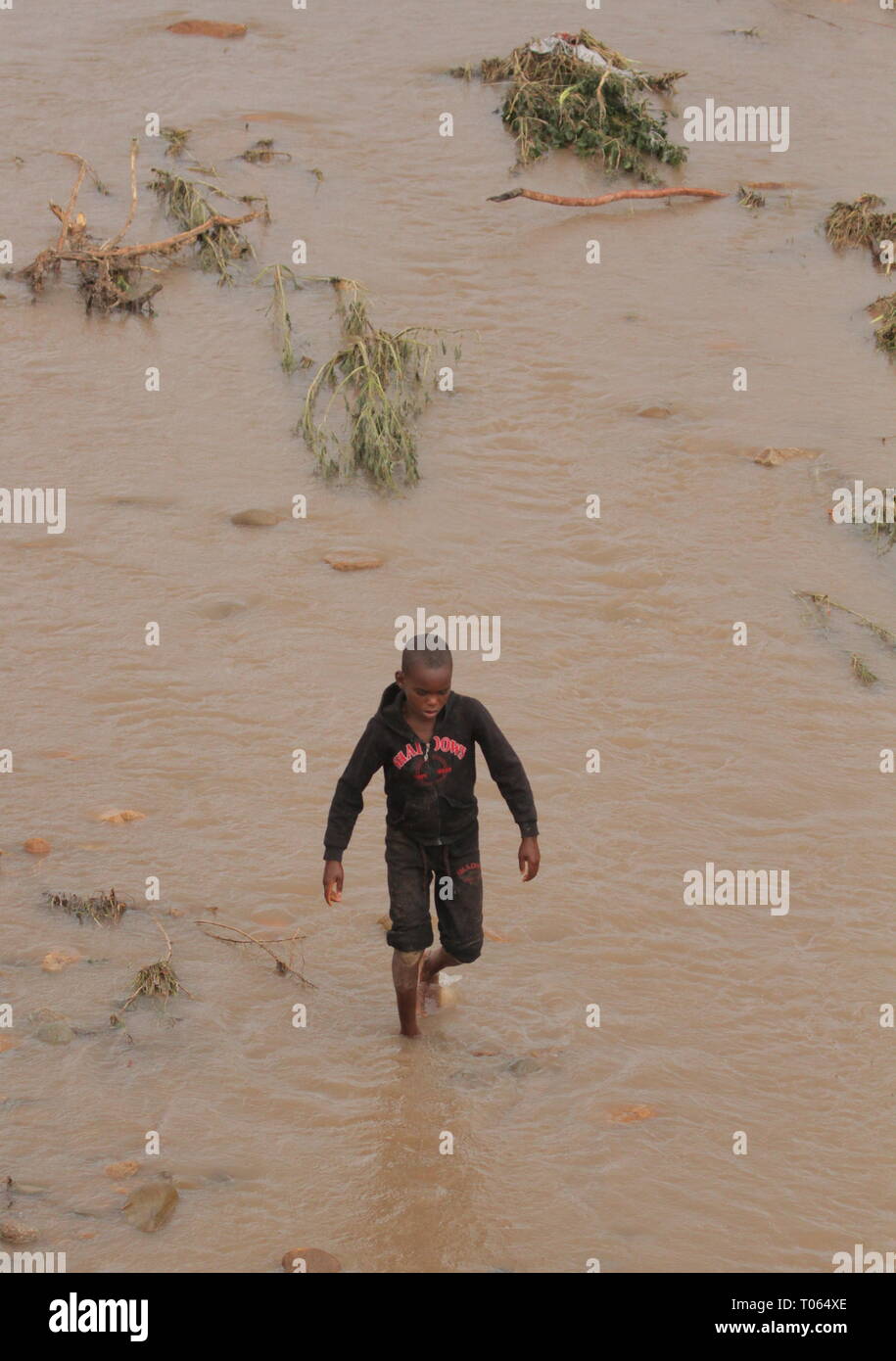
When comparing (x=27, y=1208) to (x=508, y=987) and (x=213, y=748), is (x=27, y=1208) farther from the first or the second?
(x=213, y=748)

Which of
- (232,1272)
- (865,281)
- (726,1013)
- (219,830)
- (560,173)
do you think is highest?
(560,173)

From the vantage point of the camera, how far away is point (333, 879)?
4.43 metres

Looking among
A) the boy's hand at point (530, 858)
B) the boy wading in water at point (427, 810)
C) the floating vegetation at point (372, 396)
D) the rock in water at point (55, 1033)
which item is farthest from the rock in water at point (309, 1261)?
the floating vegetation at point (372, 396)

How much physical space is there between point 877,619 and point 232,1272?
4568mm

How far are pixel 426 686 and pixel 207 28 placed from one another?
11.2 metres

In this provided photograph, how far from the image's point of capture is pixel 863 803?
6.06 m

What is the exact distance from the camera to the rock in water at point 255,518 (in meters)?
7.65

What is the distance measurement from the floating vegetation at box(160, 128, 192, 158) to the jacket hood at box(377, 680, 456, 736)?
27.2 feet

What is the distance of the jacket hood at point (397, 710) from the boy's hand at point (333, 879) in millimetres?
435

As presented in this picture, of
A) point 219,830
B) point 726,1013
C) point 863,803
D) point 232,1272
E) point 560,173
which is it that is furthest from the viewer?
point 560,173

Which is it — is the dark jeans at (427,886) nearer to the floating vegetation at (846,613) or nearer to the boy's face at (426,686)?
the boy's face at (426,686)

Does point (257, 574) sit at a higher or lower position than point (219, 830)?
higher

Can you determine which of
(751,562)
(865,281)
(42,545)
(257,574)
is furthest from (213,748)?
(865,281)

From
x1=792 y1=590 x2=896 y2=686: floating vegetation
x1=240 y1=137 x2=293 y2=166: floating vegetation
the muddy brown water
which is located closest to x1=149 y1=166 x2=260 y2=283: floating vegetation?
the muddy brown water
